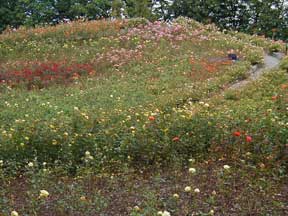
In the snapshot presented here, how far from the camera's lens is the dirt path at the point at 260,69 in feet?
39.7

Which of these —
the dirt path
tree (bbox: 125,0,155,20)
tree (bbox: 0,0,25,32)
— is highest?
the dirt path

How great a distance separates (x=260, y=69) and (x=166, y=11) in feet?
56.4

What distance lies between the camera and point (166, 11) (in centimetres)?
3042

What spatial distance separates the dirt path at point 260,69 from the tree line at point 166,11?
10905 millimetres

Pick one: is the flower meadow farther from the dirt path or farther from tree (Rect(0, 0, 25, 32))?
tree (Rect(0, 0, 25, 32))

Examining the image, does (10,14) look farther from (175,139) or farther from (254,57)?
(175,139)

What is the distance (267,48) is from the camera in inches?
711

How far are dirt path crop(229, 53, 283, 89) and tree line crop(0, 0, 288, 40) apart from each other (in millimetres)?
10905

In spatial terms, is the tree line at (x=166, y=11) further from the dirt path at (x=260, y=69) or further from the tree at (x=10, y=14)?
the dirt path at (x=260, y=69)

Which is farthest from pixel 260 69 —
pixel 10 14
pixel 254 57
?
pixel 10 14

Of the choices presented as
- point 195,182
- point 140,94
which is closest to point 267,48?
point 140,94

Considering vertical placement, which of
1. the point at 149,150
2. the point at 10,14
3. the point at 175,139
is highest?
the point at 175,139

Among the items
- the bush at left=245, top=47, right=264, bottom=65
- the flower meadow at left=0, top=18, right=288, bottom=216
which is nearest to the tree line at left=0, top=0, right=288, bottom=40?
the bush at left=245, top=47, right=264, bottom=65

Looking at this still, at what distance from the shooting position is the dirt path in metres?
12.1
